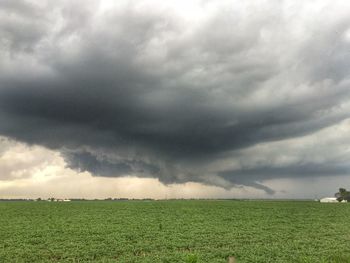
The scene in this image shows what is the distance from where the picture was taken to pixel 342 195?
193 metres

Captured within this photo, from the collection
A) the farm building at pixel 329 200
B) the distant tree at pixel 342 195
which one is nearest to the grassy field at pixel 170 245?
the farm building at pixel 329 200

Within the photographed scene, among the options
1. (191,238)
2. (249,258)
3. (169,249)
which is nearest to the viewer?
(249,258)

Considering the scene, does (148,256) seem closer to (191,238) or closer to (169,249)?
(169,249)

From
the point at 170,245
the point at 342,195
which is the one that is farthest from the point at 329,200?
the point at 170,245

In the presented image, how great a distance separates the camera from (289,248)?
3294cm

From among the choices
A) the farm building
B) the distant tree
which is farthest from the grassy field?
the distant tree

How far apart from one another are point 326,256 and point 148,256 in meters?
13.1

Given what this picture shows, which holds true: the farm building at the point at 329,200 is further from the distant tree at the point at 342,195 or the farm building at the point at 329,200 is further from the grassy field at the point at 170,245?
the grassy field at the point at 170,245

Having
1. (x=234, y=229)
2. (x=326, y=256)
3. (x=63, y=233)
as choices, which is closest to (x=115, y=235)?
(x=63, y=233)

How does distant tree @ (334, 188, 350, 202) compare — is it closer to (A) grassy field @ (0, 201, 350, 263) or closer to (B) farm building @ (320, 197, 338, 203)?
(B) farm building @ (320, 197, 338, 203)

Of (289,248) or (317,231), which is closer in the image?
(289,248)

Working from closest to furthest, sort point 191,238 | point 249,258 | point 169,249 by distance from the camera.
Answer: point 249,258
point 169,249
point 191,238

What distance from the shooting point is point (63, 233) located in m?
42.6

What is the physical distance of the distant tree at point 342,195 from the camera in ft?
622
